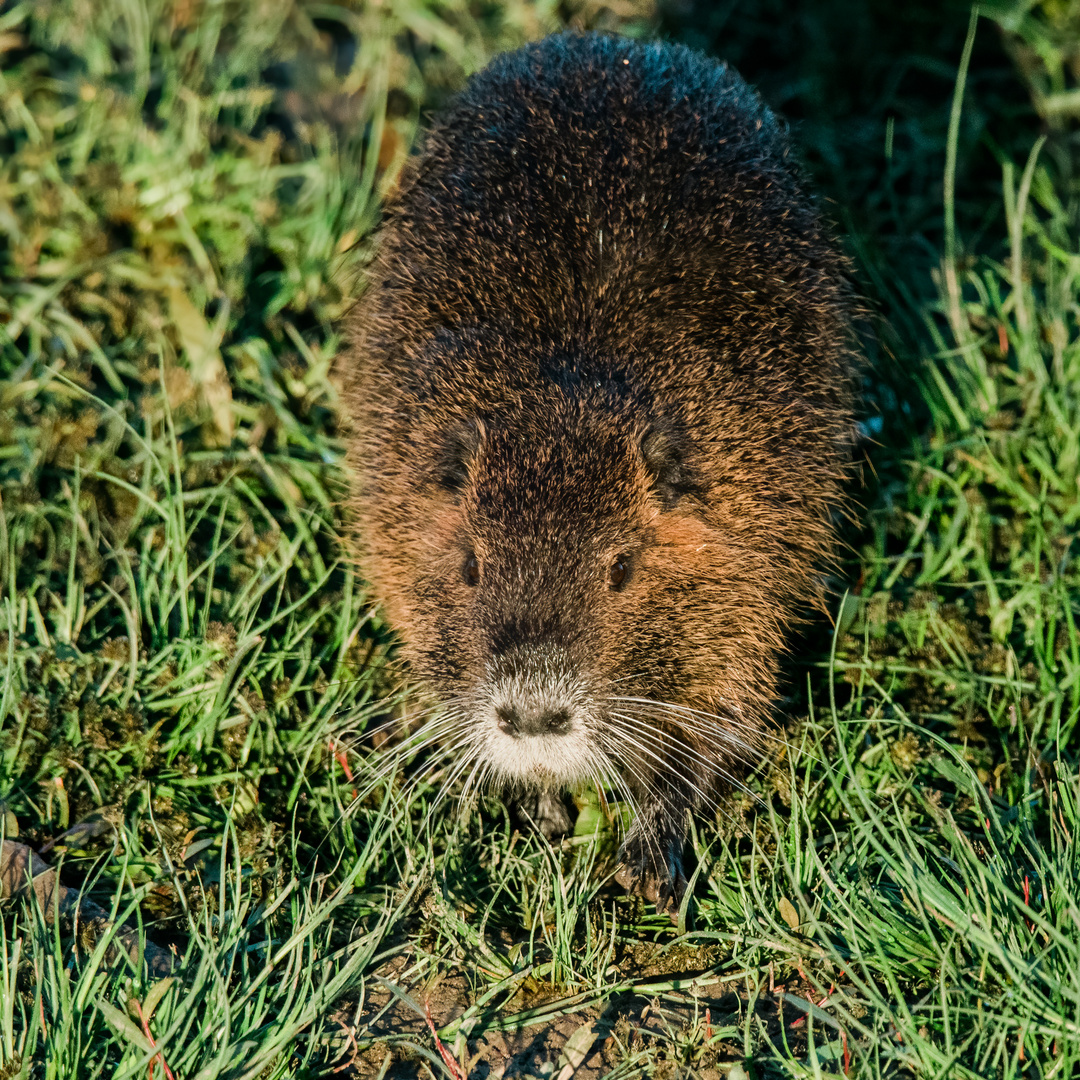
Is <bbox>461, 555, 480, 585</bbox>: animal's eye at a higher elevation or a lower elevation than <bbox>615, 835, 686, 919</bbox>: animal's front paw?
higher

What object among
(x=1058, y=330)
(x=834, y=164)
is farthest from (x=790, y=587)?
(x=834, y=164)

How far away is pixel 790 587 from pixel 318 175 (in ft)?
10.4

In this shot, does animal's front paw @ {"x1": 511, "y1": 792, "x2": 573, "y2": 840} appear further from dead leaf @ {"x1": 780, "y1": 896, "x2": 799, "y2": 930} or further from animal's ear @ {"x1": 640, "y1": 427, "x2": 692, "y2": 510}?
animal's ear @ {"x1": 640, "y1": 427, "x2": 692, "y2": 510}

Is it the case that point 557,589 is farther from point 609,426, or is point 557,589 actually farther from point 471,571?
point 609,426

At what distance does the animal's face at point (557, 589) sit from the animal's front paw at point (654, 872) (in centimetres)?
23

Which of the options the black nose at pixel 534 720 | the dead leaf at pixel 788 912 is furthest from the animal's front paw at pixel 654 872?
the black nose at pixel 534 720

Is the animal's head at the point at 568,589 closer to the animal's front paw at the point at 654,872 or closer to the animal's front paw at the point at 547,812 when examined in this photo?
the animal's front paw at the point at 547,812

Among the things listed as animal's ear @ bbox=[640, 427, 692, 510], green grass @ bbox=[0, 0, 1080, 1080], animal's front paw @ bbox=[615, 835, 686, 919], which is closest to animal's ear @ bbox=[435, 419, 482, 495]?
animal's ear @ bbox=[640, 427, 692, 510]

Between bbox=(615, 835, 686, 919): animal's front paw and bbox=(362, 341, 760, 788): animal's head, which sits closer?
bbox=(362, 341, 760, 788): animal's head

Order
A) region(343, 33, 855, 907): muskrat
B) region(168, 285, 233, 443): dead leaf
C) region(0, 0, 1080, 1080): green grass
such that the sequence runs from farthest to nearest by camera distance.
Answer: region(168, 285, 233, 443): dead leaf, region(343, 33, 855, 907): muskrat, region(0, 0, 1080, 1080): green grass

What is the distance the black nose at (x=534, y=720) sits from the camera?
3.34 m

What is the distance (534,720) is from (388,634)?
1.17 meters

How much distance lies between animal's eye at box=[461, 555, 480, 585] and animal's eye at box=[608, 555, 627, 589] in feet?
1.30

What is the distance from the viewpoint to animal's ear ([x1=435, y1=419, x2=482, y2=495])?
12.3 feet
